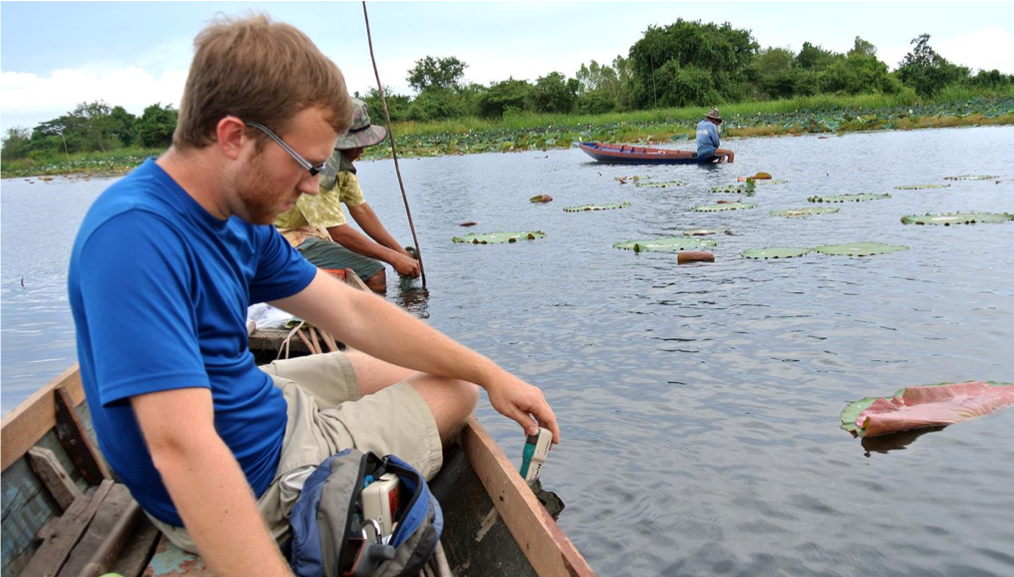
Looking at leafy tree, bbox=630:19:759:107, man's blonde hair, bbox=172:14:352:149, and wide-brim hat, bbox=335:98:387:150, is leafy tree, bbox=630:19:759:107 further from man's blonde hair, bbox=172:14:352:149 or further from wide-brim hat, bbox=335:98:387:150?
man's blonde hair, bbox=172:14:352:149

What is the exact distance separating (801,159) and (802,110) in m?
16.8

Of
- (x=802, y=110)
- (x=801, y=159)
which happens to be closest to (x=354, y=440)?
(x=801, y=159)

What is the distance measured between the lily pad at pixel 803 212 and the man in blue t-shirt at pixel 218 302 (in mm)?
8161

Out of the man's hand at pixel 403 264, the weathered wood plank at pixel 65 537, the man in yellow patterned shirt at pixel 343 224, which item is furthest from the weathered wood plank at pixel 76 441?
the man's hand at pixel 403 264

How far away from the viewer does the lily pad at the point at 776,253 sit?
7.12m

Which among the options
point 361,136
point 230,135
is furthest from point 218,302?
point 361,136

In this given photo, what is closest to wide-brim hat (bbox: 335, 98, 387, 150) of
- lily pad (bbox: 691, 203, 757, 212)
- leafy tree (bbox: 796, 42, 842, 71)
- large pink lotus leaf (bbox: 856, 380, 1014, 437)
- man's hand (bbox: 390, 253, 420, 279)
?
man's hand (bbox: 390, 253, 420, 279)

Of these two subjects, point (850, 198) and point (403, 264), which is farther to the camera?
point (850, 198)

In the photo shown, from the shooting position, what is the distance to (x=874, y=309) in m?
5.33

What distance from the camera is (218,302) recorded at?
1.64 meters

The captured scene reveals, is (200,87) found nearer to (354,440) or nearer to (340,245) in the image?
(354,440)

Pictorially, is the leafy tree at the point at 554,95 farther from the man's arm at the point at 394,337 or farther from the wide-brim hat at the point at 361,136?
the man's arm at the point at 394,337

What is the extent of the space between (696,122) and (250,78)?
32.8 m

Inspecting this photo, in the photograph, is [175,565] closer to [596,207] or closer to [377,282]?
[377,282]
